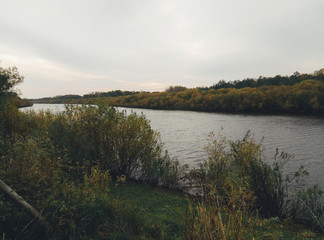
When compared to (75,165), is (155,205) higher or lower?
lower

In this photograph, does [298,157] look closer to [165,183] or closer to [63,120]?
[165,183]

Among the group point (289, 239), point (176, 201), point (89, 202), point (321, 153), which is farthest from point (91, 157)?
point (321, 153)

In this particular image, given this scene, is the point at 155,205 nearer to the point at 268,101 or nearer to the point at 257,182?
the point at 257,182

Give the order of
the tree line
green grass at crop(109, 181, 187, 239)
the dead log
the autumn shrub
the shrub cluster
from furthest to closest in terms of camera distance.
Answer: the tree line, the autumn shrub, green grass at crop(109, 181, 187, 239), the shrub cluster, the dead log

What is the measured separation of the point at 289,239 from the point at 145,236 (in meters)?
5.33

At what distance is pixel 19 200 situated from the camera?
447cm

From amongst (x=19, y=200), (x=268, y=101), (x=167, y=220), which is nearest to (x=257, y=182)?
(x=167, y=220)

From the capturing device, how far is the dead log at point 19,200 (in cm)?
440

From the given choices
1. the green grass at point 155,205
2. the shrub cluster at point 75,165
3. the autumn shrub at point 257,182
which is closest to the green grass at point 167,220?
the green grass at point 155,205

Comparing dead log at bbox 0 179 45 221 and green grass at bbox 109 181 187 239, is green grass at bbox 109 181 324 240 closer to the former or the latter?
green grass at bbox 109 181 187 239

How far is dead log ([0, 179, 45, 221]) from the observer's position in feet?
14.4

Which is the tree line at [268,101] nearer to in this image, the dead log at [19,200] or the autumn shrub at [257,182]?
the autumn shrub at [257,182]

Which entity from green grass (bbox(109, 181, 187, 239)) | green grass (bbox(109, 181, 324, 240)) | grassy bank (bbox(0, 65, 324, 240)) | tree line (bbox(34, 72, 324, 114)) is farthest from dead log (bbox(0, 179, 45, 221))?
tree line (bbox(34, 72, 324, 114))

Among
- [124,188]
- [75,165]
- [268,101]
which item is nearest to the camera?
[75,165]
